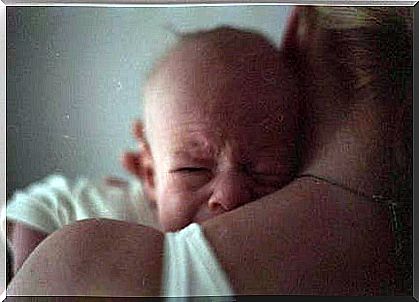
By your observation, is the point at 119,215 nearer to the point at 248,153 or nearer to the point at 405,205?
the point at 248,153

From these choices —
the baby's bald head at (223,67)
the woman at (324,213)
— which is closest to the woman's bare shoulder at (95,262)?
the woman at (324,213)

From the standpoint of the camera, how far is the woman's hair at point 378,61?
0.43 metres

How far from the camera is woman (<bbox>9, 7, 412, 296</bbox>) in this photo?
421 millimetres

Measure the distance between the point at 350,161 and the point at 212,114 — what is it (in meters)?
0.10

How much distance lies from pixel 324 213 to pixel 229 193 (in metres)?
0.07

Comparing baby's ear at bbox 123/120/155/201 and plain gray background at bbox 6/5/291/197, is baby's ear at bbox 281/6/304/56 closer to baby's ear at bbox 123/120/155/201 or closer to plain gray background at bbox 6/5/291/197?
plain gray background at bbox 6/5/291/197

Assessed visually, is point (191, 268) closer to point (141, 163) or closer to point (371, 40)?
point (141, 163)

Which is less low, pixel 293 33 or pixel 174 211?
pixel 293 33

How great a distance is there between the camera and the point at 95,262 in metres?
0.42

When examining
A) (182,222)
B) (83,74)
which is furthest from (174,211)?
(83,74)

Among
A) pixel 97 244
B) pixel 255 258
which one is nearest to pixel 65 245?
pixel 97 244

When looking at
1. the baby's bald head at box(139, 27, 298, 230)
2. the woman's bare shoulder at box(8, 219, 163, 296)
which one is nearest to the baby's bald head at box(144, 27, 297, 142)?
the baby's bald head at box(139, 27, 298, 230)

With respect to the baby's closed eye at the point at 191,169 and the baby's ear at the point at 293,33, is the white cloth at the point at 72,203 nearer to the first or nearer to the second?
the baby's closed eye at the point at 191,169

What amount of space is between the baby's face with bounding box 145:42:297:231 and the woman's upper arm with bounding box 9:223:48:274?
0.28 ft
